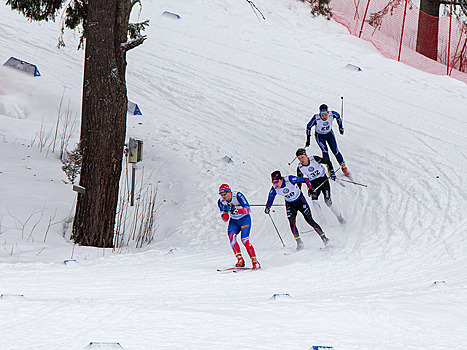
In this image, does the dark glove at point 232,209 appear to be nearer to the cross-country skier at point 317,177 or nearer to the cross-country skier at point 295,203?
the cross-country skier at point 295,203

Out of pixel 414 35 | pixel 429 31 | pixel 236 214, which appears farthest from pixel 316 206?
pixel 414 35

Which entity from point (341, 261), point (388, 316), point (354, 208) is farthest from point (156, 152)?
point (388, 316)

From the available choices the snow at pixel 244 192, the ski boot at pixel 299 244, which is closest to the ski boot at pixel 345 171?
the snow at pixel 244 192

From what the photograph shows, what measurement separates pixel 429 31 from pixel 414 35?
3.02ft

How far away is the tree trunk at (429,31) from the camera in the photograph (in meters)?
21.6

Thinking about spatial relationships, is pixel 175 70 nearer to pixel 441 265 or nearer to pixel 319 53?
pixel 319 53

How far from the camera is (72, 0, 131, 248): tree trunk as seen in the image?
395 inches

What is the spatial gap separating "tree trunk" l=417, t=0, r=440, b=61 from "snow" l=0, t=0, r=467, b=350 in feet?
6.20

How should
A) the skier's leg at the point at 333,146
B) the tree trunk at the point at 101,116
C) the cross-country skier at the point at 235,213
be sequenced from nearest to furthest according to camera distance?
the cross-country skier at the point at 235,213 → the tree trunk at the point at 101,116 → the skier's leg at the point at 333,146

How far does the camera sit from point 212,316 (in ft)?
13.2

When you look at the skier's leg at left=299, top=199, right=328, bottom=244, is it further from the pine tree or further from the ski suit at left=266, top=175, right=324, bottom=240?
the pine tree

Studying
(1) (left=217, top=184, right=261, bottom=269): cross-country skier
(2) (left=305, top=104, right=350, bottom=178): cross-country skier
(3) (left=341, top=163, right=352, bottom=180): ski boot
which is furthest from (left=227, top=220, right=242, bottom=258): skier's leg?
(3) (left=341, top=163, right=352, bottom=180): ski boot

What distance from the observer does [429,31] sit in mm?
21719

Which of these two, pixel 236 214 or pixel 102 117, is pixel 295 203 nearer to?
pixel 236 214
